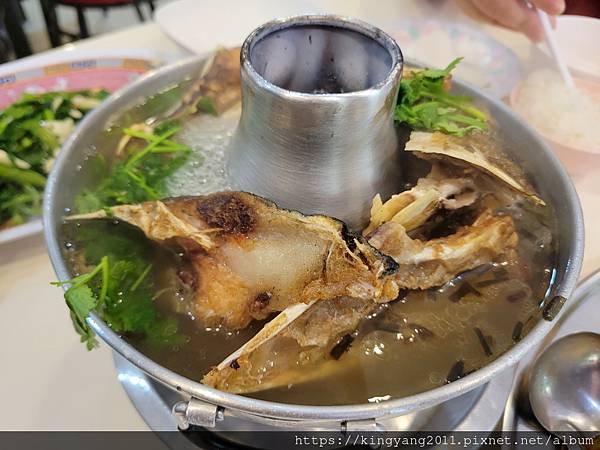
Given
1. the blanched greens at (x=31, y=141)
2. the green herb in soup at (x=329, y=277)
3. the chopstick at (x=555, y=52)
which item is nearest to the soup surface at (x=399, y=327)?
the green herb in soup at (x=329, y=277)

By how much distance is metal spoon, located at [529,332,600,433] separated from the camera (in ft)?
3.59

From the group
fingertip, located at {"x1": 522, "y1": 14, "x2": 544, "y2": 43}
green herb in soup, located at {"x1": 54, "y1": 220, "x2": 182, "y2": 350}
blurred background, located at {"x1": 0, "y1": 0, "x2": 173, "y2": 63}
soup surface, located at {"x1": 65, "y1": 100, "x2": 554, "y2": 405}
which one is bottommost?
blurred background, located at {"x1": 0, "y1": 0, "x2": 173, "y2": 63}

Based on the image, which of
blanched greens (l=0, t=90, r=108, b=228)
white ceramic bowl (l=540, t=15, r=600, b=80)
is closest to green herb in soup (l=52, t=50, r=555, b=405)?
blanched greens (l=0, t=90, r=108, b=228)

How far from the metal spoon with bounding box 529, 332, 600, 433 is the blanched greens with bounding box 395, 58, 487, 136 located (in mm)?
524

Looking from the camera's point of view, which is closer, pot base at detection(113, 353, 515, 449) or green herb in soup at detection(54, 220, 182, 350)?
green herb in soup at detection(54, 220, 182, 350)

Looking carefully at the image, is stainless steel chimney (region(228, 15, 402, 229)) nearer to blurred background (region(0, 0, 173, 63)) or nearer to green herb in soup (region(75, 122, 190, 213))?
green herb in soup (region(75, 122, 190, 213))

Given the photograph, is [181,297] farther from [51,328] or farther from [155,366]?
[51,328]

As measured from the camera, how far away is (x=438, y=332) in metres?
0.95

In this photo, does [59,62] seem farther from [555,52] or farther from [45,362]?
[555,52]

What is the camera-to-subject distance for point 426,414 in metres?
1.09

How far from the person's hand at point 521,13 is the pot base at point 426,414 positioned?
1.17 metres

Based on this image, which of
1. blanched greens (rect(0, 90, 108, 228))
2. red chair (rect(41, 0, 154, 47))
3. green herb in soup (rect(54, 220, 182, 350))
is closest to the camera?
green herb in soup (rect(54, 220, 182, 350))

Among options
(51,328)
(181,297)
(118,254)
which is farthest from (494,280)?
(51,328)

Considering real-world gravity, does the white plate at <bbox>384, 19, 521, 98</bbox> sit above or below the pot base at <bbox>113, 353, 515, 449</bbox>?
above
